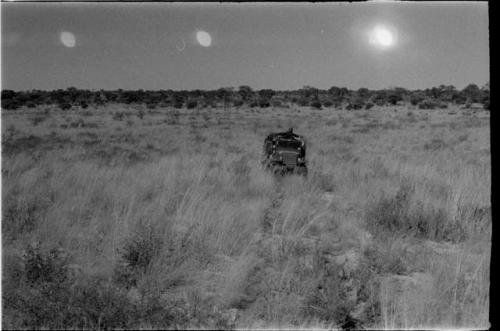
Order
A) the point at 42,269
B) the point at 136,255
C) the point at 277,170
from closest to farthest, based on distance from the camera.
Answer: the point at 42,269 < the point at 136,255 < the point at 277,170

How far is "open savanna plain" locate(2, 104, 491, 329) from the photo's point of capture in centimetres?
326

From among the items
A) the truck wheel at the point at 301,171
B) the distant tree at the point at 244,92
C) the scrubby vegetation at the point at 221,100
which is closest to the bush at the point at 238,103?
the scrubby vegetation at the point at 221,100

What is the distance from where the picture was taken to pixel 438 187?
724cm

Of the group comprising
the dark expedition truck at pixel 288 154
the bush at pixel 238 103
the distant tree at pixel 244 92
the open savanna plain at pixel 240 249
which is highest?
the distant tree at pixel 244 92

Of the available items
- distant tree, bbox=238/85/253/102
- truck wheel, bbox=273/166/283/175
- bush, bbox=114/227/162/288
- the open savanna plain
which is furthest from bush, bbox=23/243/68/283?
distant tree, bbox=238/85/253/102

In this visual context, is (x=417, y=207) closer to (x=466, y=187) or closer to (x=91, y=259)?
(x=466, y=187)

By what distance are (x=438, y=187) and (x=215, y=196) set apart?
3.73 metres

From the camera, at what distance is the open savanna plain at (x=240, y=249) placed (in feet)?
10.7

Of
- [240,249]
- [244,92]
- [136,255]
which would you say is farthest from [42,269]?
[244,92]

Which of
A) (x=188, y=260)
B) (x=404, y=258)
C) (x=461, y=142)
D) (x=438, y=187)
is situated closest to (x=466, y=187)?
(x=438, y=187)

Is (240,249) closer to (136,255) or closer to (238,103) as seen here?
(136,255)

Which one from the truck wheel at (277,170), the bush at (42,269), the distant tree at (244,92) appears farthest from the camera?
the distant tree at (244,92)

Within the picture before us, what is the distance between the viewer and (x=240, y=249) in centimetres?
468

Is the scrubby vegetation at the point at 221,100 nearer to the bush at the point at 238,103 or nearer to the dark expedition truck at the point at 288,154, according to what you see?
the bush at the point at 238,103
